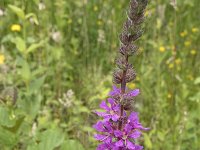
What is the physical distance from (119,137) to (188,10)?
3.55 meters

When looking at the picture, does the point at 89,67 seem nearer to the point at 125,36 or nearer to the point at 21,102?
the point at 21,102

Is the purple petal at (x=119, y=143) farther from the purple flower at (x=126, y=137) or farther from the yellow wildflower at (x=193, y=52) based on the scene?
the yellow wildflower at (x=193, y=52)

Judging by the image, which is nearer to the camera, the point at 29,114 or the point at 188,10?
the point at 29,114

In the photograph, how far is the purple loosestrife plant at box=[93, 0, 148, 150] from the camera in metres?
1.38

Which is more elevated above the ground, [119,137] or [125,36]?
[125,36]

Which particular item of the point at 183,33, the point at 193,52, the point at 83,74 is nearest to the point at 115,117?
the point at 83,74

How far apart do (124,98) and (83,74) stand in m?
2.20

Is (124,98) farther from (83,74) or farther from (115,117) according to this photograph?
(83,74)

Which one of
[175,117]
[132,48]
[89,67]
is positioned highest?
[132,48]

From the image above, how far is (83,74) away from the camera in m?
3.66

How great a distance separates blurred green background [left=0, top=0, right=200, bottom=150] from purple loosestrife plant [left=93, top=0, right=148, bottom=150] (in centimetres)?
55

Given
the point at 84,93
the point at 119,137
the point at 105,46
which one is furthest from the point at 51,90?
the point at 119,137

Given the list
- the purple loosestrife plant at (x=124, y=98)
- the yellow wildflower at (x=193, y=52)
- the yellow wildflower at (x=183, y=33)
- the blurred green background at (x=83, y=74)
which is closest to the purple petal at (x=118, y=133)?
the purple loosestrife plant at (x=124, y=98)

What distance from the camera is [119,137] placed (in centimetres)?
149
